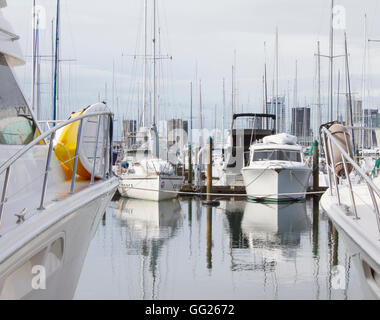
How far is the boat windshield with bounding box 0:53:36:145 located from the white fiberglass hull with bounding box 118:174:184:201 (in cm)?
A: 1583

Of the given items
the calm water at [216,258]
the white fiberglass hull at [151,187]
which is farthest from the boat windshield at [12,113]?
the white fiberglass hull at [151,187]

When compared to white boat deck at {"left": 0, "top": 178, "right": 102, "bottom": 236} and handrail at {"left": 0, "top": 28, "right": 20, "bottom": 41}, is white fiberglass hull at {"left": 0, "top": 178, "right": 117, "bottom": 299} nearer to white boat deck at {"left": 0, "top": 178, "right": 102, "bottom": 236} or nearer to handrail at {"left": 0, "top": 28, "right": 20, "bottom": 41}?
white boat deck at {"left": 0, "top": 178, "right": 102, "bottom": 236}

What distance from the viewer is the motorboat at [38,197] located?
11.1 feet

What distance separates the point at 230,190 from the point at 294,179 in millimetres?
3314

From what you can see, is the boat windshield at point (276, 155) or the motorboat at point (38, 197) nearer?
the motorboat at point (38, 197)

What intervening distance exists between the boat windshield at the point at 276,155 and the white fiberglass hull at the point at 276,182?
42.1 inches

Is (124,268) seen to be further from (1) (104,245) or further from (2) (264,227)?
(2) (264,227)

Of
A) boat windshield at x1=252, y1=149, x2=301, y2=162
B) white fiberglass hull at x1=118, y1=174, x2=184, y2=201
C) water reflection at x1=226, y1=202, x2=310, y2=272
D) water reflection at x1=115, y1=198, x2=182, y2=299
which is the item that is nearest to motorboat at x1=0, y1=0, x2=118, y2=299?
water reflection at x1=115, y1=198, x2=182, y2=299

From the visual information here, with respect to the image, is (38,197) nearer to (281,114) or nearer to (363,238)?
(363,238)

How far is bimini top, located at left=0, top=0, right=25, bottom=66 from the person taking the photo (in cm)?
518

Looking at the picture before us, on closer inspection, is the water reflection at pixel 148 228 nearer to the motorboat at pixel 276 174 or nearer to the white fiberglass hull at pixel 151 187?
the white fiberglass hull at pixel 151 187

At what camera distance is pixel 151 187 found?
21.4 metres

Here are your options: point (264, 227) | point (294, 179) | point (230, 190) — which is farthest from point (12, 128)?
point (230, 190)

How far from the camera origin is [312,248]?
1152 centimetres
